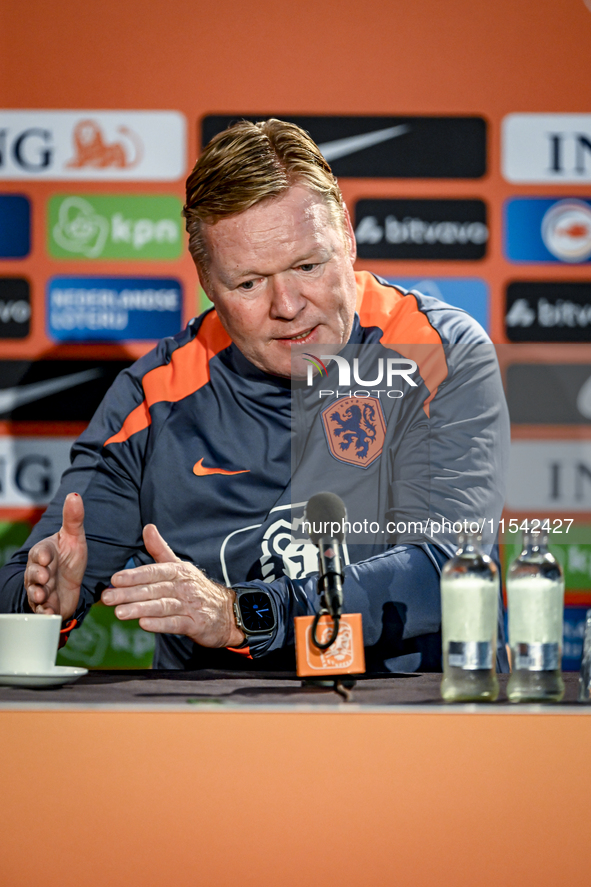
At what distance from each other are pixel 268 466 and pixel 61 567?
17.2 inches

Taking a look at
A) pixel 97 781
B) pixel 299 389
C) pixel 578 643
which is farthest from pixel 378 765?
pixel 578 643

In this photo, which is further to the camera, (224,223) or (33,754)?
(224,223)

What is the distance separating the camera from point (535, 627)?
930 millimetres

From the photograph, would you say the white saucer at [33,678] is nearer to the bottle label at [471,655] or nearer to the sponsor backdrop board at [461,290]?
the bottle label at [471,655]

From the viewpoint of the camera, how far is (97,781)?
0.81 m

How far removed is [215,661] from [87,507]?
39 centimetres

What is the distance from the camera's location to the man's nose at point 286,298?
1571 mm

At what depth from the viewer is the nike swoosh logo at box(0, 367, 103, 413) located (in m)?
2.09

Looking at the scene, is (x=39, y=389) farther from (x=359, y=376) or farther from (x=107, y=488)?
(x=359, y=376)

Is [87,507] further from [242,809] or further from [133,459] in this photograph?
[242,809]

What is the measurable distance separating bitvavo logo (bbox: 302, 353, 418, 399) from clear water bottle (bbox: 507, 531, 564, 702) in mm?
515

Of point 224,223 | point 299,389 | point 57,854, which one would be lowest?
point 57,854

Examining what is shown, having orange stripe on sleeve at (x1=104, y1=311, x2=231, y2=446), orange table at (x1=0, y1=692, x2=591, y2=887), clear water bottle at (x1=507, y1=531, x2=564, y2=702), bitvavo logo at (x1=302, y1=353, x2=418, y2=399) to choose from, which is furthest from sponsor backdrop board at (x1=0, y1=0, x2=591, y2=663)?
orange table at (x1=0, y1=692, x2=591, y2=887)

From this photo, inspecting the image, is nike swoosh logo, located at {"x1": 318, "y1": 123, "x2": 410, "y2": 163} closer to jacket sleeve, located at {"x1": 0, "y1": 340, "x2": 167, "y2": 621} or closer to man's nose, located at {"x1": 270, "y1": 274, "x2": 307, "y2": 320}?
man's nose, located at {"x1": 270, "y1": 274, "x2": 307, "y2": 320}
